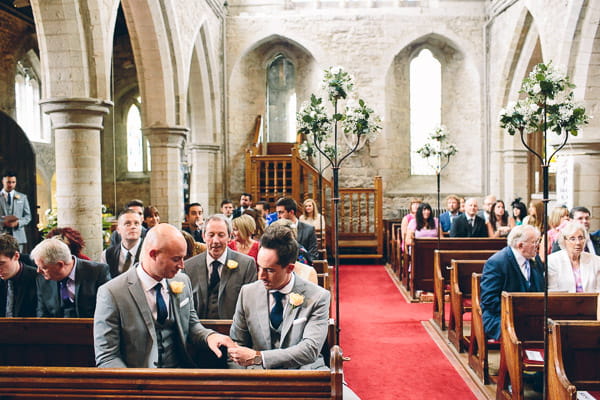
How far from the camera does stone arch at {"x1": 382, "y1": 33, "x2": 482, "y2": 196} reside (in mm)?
13234

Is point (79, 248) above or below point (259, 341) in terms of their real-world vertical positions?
above

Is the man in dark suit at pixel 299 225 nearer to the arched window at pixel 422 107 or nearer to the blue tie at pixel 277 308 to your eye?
the blue tie at pixel 277 308

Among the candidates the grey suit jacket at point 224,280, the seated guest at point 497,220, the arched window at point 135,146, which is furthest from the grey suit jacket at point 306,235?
the arched window at point 135,146

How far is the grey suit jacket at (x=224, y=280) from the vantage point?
3266 mm

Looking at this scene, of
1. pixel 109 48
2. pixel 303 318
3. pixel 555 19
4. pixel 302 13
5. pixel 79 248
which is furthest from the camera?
pixel 302 13

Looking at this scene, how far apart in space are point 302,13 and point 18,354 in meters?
11.7

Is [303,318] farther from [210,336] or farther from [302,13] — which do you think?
[302,13]

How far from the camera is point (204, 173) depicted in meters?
12.1

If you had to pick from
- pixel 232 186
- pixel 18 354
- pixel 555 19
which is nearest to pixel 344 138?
pixel 232 186

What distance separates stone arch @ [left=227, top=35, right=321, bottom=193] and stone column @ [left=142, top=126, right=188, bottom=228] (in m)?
4.37

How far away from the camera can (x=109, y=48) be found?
6.15 meters

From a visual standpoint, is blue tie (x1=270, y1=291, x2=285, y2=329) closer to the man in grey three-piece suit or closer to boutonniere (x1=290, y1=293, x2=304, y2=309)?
boutonniere (x1=290, y1=293, x2=304, y2=309)

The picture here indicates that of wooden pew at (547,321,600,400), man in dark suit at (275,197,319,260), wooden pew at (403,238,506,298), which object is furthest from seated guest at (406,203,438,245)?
wooden pew at (547,321,600,400)

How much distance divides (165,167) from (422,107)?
786 centimetres
